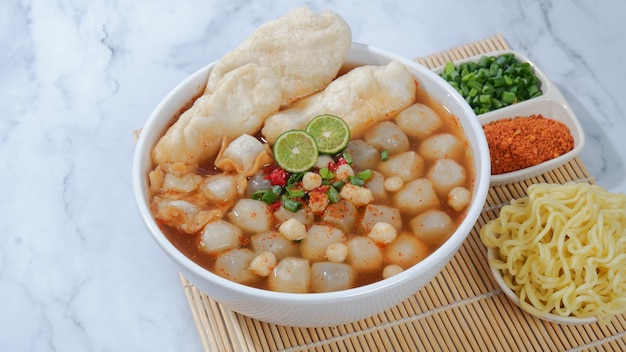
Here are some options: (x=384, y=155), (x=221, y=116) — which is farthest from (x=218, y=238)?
(x=384, y=155)

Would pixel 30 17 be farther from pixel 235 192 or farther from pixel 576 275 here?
pixel 576 275

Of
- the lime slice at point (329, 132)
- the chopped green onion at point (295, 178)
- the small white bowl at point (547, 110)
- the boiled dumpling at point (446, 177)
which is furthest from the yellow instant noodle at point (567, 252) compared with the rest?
the chopped green onion at point (295, 178)

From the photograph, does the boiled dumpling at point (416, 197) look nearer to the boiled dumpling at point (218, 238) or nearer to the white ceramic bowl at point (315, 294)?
the white ceramic bowl at point (315, 294)

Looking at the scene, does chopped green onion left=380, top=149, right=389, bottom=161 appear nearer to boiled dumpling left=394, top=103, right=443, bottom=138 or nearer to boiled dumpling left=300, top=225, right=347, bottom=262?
boiled dumpling left=394, top=103, right=443, bottom=138

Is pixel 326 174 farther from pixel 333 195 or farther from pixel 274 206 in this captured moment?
pixel 274 206

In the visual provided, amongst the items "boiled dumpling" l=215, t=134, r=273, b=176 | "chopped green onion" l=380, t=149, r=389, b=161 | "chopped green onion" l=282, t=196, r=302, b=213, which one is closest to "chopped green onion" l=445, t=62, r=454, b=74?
"chopped green onion" l=380, t=149, r=389, b=161

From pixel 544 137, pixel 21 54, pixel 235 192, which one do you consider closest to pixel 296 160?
pixel 235 192

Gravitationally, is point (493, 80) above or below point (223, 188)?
below
